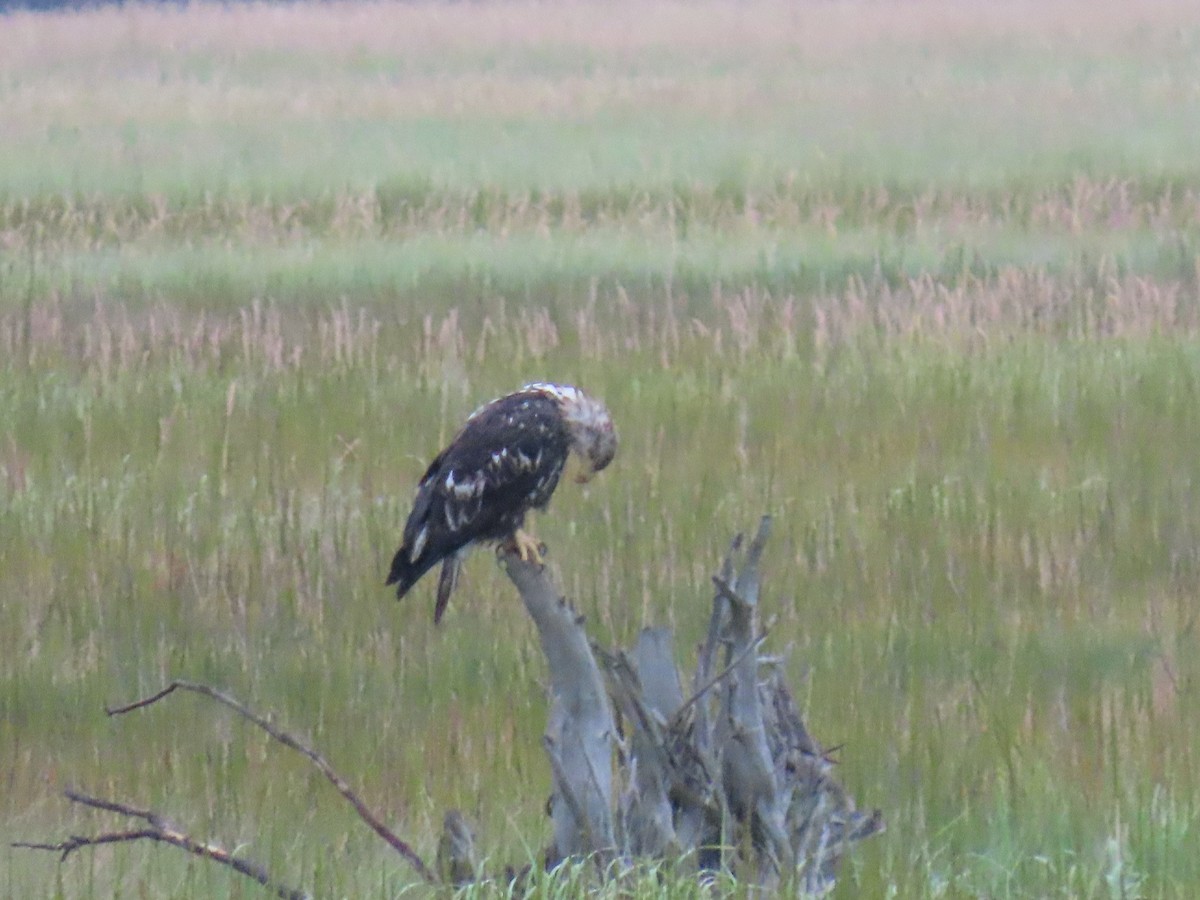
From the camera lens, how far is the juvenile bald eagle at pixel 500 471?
170 inches

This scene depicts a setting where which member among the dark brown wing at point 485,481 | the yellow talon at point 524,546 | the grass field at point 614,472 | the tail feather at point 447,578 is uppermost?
the dark brown wing at point 485,481

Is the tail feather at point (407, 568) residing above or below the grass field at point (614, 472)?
above

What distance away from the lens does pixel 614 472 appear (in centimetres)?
667

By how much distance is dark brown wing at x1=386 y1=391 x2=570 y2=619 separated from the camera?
4305 millimetres

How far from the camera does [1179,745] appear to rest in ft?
13.8

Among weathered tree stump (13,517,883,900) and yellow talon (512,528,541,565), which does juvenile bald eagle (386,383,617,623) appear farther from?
weathered tree stump (13,517,883,900)

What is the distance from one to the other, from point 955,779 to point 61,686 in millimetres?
2307

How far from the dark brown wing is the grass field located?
1.58ft

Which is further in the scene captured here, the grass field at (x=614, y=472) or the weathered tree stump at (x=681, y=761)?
the grass field at (x=614, y=472)

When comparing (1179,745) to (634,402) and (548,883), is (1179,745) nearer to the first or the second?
(548,883)

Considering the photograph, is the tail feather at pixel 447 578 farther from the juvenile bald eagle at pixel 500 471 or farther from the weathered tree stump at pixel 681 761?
the weathered tree stump at pixel 681 761

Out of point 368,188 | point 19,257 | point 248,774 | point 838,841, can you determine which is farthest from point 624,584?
point 368,188

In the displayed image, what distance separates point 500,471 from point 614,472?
92.0 inches

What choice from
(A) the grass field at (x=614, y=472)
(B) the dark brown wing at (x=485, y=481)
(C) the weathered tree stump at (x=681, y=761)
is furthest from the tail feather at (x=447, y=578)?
(C) the weathered tree stump at (x=681, y=761)
